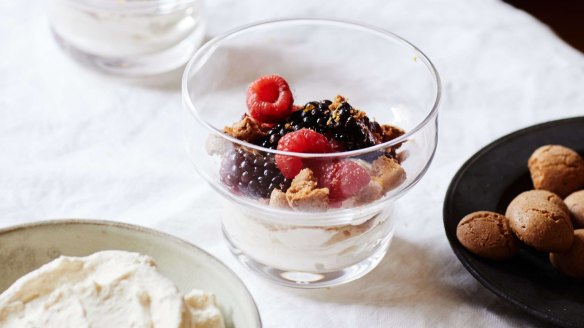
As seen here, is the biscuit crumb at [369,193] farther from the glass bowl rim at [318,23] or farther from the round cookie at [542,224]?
the round cookie at [542,224]

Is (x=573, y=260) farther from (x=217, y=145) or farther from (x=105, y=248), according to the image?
(x=105, y=248)

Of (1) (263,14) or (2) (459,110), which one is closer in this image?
(2) (459,110)

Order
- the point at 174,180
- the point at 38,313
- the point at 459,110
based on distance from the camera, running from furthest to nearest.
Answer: the point at 459,110 → the point at 174,180 → the point at 38,313

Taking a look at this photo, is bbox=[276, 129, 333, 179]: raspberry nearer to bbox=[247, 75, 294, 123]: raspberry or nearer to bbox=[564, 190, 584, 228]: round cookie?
bbox=[247, 75, 294, 123]: raspberry

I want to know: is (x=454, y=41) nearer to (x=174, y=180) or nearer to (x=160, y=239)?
(x=174, y=180)

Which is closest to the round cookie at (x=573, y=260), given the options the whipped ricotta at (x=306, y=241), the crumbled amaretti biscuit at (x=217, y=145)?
the whipped ricotta at (x=306, y=241)

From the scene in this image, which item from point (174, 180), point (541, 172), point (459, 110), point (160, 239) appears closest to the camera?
point (160, 239)

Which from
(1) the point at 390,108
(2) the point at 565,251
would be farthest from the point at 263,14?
(2) the point at 565,251

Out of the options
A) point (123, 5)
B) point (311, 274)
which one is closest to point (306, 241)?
point (311, 274)
